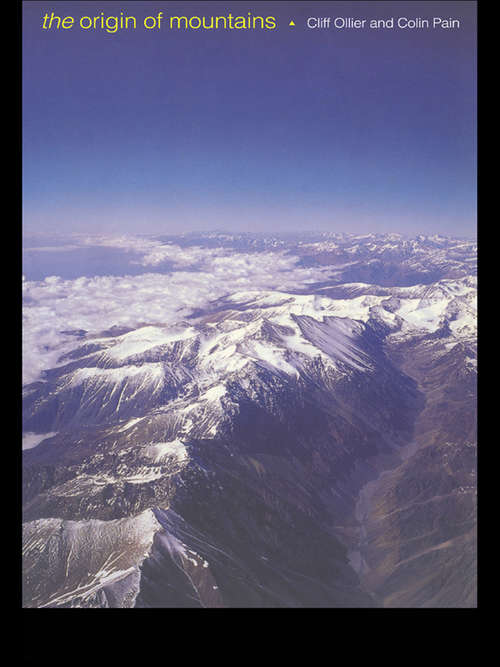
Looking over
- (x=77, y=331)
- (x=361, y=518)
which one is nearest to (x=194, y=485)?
(x=361, y=518)
